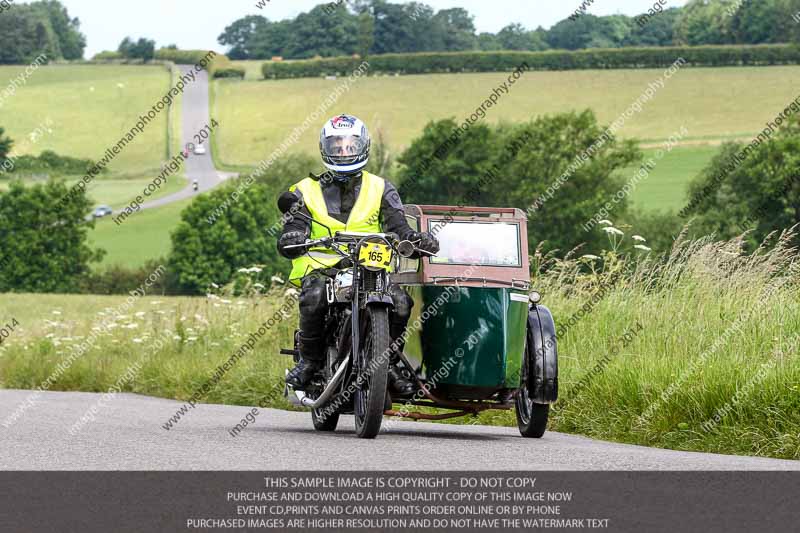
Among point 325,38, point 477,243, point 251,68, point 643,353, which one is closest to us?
point 477,243

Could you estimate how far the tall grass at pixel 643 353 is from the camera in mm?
9633

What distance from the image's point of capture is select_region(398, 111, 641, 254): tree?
74969 mm

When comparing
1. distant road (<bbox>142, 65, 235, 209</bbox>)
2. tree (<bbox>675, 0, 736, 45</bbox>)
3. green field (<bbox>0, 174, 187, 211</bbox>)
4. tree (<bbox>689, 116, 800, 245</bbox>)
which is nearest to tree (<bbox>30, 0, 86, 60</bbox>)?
distant road (<bbox>142, 65, 235, 209</bbox>)

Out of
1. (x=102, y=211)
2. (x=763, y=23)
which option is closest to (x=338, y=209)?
(x=102, y=211)

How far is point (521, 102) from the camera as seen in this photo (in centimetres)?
10212

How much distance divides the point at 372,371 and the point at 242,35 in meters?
143

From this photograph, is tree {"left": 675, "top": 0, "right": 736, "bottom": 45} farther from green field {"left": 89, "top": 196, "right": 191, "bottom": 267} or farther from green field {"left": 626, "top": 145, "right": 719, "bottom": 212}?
green field {"left": 89, "top": 196, "right": 191, "bottom": 267}

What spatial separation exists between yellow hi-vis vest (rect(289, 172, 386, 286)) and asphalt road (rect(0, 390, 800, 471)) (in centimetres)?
131

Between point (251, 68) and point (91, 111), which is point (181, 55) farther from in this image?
point (91, 111)

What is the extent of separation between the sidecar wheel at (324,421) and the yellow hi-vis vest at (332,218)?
1280 millimetres

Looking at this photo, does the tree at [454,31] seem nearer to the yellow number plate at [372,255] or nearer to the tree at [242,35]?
the tree at [242,35]

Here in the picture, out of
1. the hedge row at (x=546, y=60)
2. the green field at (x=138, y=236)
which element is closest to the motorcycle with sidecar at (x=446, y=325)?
the green field at (x=138, y=236)

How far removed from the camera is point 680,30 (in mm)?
118750

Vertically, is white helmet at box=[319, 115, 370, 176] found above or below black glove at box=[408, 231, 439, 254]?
above
